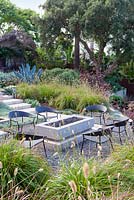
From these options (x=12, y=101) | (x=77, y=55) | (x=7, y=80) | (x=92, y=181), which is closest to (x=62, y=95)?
(x=12, y=101)

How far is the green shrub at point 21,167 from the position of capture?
3623mm

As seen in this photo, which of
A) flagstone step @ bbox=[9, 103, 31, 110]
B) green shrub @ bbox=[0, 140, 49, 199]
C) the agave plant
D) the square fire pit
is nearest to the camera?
green shrub @ bbox=[0, 140, 49, 199]

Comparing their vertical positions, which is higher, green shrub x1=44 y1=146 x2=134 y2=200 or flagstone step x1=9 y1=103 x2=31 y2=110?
green shrub x1=44 y1=146 x2=134 y2=200

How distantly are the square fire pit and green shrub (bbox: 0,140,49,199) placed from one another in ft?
6.83

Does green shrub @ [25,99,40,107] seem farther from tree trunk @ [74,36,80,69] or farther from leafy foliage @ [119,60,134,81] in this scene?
leafy foliage @ [119,60,134,81]

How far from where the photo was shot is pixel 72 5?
586 inches

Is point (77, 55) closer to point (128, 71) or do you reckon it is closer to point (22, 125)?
point (128, 71)

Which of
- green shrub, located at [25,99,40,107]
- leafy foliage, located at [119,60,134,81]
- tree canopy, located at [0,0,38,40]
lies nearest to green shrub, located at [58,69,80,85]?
green shrub, located at [25,99,40,107]

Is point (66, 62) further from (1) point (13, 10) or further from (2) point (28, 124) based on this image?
(2) point (28, 124)

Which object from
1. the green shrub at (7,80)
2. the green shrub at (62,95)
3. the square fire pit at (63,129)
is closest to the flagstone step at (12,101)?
the green shrub at (62,95)

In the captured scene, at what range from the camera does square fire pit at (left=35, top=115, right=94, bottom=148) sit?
21.0ft

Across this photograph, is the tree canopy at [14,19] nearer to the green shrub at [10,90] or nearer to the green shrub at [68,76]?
the green shrub at [68,76]

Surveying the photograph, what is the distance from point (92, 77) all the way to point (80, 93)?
14.4ft

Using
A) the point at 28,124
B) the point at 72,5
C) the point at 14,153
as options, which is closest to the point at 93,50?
the point at 72,5
